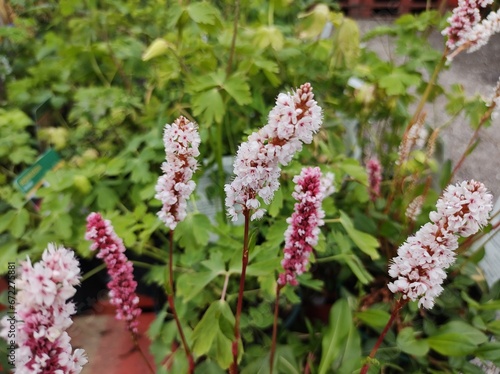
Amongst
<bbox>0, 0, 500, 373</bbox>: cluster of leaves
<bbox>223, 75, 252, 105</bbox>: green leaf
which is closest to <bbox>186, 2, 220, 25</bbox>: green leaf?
<bbox>0, 0, 500, 373</bbox>: cluster of leaves

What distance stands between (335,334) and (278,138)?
0.48 meters

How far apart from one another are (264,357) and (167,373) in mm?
173

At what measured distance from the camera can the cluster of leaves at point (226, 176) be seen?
812 mm

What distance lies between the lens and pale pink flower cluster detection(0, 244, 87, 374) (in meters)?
0.36

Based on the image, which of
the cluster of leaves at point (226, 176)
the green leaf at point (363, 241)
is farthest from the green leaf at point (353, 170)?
the green leaf at point (363, 241)

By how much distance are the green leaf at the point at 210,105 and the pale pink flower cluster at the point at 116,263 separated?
1.25 ft

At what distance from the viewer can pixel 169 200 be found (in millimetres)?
540

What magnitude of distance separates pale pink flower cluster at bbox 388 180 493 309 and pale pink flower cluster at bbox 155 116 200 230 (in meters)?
0.27

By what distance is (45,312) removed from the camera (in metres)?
0.37

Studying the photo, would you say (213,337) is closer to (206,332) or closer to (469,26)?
(206,332)

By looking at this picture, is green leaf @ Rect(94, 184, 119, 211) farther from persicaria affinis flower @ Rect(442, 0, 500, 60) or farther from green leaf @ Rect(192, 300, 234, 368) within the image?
persicaria affinis flower @ Rect(442, 0, 500, 60)

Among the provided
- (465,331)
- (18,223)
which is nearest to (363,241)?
(465,331)

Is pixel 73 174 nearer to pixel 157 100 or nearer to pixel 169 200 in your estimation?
pixel 157 100

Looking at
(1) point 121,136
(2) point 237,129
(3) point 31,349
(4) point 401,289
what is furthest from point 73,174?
(4) point 401,289
